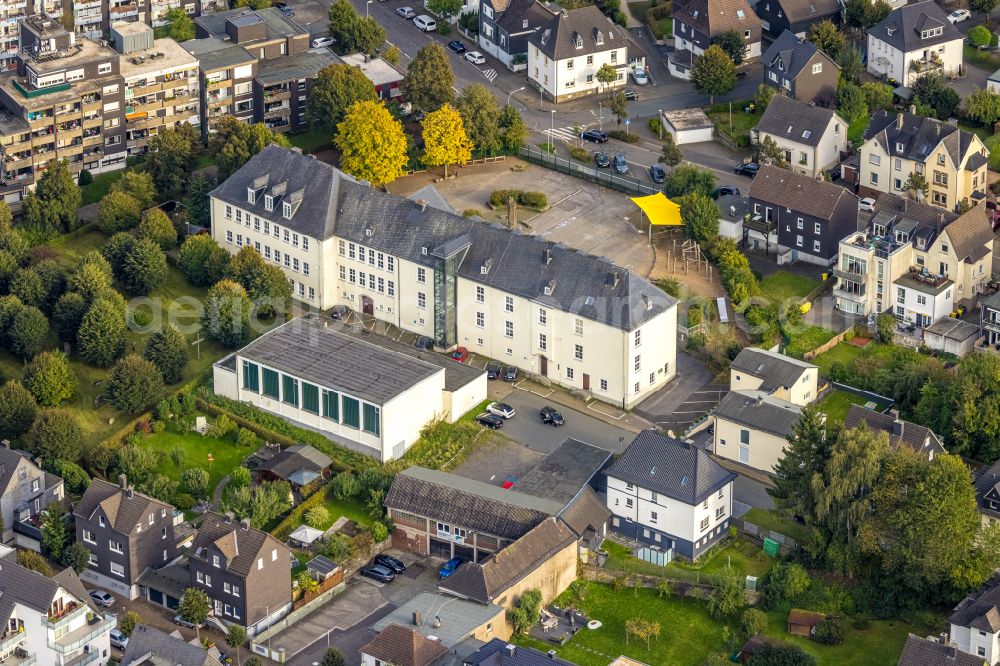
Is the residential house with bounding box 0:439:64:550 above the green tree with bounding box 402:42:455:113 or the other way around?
the other way around

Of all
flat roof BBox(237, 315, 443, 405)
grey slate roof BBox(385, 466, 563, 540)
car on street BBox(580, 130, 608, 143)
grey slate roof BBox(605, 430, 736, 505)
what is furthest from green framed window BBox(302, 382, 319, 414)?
car on street BBox(580, 130, 608, 143)

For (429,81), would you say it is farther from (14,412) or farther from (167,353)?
(14,412)

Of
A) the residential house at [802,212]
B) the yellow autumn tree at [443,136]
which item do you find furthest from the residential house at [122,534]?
the residential house at [802,212]

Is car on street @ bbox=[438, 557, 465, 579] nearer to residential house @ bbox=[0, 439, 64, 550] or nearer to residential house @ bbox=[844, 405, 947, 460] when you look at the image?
residential house @ bbox=[0, 439, 64, 550]

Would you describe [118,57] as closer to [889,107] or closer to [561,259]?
[561,259]

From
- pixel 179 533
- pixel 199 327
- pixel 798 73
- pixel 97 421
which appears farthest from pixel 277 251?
pixel 798 73
